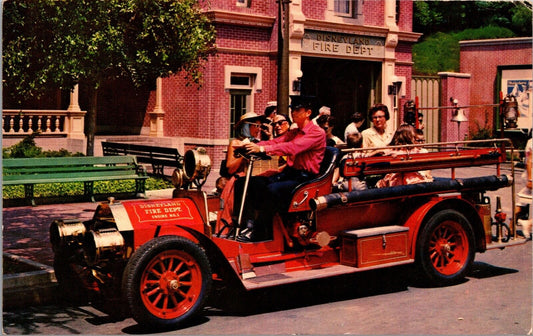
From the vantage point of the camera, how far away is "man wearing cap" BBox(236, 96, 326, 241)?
25.0ft

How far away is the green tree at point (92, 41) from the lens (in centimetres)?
1052

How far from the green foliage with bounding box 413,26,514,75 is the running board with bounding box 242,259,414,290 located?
25.3 m

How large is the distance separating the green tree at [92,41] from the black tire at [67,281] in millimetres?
3578

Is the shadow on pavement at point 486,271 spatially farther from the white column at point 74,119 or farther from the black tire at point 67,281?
the white column at point 74,119

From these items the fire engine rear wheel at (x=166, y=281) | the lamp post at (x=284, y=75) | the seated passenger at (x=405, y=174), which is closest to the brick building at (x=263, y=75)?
the lamp post at (x=284, y=75)

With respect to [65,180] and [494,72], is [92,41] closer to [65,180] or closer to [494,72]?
[65,180]

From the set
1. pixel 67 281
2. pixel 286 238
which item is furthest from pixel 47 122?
pixel 286 238

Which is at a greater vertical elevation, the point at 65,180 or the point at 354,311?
the point at 65,180

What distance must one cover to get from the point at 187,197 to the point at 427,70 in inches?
1049

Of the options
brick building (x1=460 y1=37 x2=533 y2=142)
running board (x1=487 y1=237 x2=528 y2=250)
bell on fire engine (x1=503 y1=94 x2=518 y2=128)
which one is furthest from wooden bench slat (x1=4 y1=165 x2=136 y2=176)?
brick building (x1=460 y1=37 x2=533 y2=142)

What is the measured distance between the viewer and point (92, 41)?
14062mm

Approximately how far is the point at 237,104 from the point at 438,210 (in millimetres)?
14112

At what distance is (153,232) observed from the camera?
6902 millimetres

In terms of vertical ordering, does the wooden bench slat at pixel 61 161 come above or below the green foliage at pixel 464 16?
below
